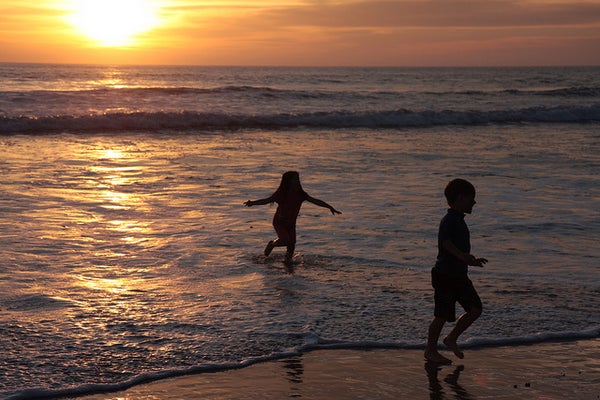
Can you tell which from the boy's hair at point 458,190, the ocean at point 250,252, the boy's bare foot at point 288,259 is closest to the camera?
the boy's hair at point 458,190

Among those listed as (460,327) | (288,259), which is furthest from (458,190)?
(288,259)

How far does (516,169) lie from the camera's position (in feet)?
58.5

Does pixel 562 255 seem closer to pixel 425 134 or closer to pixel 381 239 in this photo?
pixel 381 239

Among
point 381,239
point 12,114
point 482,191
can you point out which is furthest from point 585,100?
point 381,239

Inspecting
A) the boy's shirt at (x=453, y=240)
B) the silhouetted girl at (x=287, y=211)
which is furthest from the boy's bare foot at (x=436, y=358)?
the silhouetted girl at (x=287, y=211)

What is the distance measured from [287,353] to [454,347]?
4.12 ft

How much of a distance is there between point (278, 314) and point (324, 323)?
1.61ft

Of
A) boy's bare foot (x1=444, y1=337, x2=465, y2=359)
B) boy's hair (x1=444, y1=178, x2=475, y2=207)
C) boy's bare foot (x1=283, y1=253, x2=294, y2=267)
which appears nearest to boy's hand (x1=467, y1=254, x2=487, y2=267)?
boy's hair (x1=444, y1=178, x2=475, y2=207)

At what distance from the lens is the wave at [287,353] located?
5.52 meters

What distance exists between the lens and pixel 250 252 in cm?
994

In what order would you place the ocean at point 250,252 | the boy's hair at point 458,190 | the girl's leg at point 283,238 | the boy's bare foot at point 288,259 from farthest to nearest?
the girl's leg at point 283,238 < the boy's bare foot at point 288,259 < the ocean at point 250,252 < the boy's hair at point 458,190

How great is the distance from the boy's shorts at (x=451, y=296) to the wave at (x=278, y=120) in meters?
22.1

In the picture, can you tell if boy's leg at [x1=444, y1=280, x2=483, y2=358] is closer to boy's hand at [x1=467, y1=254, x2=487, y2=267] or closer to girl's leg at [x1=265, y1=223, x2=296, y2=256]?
boy's hand at [x1=467, y1=254, x2=487, y2=267]

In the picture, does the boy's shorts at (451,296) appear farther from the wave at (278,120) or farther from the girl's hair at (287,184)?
the wave at (278,120)
